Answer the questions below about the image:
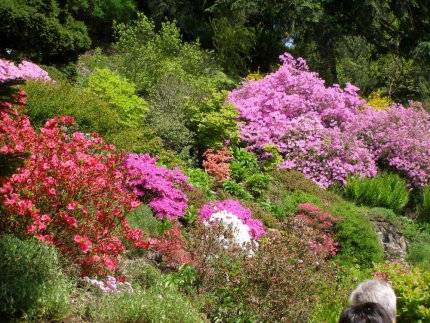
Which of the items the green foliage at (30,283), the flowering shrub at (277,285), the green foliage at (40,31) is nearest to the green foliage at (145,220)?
the flowering shrub at (277,285)

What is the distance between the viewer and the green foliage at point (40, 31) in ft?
33.4

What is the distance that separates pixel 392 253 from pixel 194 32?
45.1 ft

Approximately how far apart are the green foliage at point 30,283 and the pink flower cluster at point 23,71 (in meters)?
5.72

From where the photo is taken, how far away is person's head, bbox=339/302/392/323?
288 cm

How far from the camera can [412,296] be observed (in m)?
5.62

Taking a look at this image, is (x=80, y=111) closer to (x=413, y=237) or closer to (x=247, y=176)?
(x=247, y=176)

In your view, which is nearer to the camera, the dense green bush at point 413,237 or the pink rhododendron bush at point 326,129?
the dense green bush at point 413,237

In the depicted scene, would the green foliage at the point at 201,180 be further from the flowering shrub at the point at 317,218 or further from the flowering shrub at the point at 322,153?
the flowering shrub at the point at 322,153

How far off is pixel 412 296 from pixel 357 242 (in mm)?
3565

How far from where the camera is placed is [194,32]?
21.6 m

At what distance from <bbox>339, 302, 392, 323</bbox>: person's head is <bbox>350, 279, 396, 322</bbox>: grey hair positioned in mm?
55

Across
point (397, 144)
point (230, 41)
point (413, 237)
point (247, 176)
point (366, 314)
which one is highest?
point (366, 314)

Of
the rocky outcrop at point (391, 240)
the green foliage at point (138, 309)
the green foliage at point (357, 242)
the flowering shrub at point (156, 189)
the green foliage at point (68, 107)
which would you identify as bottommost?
the rocky outcrop at point (391, 240)

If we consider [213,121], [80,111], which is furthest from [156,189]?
[213,121]
